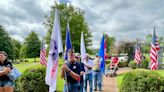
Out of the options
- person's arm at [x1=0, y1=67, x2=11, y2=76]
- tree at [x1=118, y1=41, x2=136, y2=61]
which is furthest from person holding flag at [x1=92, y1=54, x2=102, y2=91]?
tree at [x1=118, y1=41, x2=136, y2=61]

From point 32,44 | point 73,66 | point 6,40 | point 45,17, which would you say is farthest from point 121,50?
point 73,66

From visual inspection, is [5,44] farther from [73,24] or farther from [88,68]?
[88,68]

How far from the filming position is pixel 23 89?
Result: 11.9 meters

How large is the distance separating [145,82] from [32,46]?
222ft

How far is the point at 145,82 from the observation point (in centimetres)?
1073

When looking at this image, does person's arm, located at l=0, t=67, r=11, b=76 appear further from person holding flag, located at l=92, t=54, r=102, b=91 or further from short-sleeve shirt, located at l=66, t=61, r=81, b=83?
person holding flag, located at l=92, t=54, r=102, b=91

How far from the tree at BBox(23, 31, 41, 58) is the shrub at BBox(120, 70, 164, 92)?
219 ft

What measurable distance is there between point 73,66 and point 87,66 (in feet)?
15.4

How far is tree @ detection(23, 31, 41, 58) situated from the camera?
252 ft

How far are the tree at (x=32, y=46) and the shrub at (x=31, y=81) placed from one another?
65.1 meters

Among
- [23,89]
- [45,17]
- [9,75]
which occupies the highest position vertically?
[45,17]

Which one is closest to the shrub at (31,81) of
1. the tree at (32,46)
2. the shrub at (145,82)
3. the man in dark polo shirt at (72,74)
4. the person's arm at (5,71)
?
the shrub at (145,82)

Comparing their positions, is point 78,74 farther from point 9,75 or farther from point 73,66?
point 9,75

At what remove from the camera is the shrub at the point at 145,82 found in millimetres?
10688
